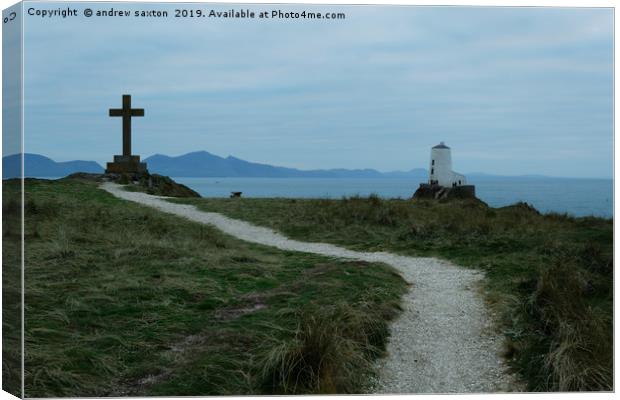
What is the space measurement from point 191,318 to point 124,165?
17824mm

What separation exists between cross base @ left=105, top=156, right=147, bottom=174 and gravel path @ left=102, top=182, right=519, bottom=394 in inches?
603

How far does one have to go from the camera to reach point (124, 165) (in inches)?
970

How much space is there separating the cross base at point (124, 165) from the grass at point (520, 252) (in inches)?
173

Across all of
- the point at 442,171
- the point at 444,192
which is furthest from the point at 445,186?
the point at 442,171

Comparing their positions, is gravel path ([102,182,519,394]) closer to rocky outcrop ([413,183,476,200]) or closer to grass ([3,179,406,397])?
grass ([3,179,406,397])

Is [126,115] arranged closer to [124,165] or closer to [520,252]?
[124,165]

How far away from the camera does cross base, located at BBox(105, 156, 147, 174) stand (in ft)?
80.4

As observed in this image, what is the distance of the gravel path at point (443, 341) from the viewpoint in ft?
21.6

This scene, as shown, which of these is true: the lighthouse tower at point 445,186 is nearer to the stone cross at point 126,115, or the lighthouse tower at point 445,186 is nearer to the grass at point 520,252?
the grass at point 520,252

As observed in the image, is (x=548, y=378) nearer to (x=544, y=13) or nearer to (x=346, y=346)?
(x=346, y=346)

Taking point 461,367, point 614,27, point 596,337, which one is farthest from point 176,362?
point 614,27

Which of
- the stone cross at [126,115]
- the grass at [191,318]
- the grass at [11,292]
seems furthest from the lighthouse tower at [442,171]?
the grass at [11,292]

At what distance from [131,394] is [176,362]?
593mm

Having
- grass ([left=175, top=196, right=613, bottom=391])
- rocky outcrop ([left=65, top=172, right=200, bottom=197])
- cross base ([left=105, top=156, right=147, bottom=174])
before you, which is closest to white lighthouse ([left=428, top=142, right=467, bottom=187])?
grass ([left=175, top=196, right=613, bottom=391])
